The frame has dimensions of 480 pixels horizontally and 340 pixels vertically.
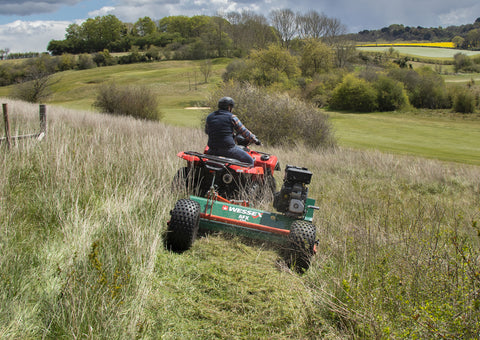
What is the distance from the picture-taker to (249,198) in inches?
207

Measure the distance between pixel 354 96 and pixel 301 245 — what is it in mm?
40822

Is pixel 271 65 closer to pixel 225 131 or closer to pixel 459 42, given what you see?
pixel 225 131

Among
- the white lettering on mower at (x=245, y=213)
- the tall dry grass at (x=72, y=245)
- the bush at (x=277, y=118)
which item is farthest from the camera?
the bush at (x=277, y=118)

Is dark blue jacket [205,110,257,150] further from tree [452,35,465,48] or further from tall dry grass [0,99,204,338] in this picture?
tree [452,35,465,48]

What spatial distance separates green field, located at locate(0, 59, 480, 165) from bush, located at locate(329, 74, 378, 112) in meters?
3.33

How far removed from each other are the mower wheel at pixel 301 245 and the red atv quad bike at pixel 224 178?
1.34 meters

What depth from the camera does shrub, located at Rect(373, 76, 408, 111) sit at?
40.4 m

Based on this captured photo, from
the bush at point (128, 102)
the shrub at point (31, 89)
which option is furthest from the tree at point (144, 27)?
the bush at point (128, 102)

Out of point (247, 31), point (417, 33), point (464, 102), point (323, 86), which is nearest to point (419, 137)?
Answer: point (464, 102)

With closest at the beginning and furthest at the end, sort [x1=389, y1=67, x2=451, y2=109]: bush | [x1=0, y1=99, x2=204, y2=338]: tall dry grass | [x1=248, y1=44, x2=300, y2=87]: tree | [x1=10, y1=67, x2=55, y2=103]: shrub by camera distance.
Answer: [x1=0, y1=99, x2=204, y2=338]: tall dry grass < [x1=10, y1=67, x2=55, y2=103]: shrub < [x1=389, y1=67, x2=451, y2=109]: bush < [x1=248, y1=44, x2=300, y2=87]: tree

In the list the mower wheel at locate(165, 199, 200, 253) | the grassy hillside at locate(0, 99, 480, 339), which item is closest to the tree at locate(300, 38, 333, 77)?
the grassy hillside at locate(0, 99, 480, 339)

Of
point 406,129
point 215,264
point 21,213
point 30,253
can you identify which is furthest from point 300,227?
point 406,129

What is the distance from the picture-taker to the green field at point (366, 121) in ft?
64.8

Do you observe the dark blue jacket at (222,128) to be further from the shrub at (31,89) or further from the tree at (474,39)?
the tree at (474,39)
